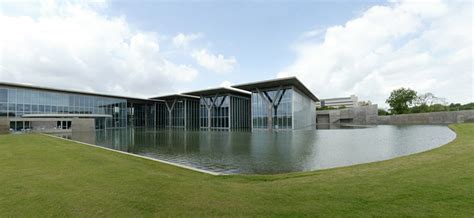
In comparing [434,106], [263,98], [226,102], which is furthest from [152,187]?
[434,106]

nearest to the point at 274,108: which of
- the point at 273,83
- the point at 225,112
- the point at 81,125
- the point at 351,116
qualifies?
the point at 273,83

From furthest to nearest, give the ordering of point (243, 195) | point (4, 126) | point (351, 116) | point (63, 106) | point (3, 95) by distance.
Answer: point (351, 116)
point (63, 106)
point (3, 95)
point (4, 126)
point (243, 195)

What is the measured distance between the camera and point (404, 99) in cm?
6931

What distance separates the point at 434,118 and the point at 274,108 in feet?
136

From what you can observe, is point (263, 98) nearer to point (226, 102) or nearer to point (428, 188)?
point (226, 102)

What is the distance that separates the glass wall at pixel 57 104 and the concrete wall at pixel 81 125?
29.4 feet

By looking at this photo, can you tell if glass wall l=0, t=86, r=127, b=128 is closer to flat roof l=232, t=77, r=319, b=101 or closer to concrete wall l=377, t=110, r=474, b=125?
flat roof l=232, t=77, r=319, b=101

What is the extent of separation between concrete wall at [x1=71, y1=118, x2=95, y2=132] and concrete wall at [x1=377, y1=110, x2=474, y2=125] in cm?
7062

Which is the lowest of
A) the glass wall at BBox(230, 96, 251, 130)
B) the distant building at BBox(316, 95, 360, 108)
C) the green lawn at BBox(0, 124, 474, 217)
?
the green lawn at BBox(0, 124, 474, 217)

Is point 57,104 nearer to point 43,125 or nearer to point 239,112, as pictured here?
point 43,125

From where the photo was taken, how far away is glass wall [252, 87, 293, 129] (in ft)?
133

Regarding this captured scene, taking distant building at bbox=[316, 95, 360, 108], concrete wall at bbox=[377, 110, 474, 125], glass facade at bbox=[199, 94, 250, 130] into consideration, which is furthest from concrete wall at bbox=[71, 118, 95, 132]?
distant building at bbox=[316, 95, 360, 108]

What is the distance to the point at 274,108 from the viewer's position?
140 feet

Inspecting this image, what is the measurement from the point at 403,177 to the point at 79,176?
9221 mm
